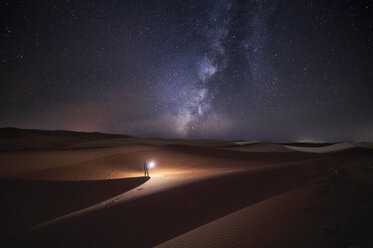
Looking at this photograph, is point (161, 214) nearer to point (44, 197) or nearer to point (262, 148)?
point (44, 197)

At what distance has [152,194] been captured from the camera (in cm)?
746

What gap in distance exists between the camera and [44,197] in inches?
348

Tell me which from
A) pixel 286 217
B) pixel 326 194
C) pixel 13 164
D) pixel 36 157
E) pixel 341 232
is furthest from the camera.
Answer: pixel 36 157

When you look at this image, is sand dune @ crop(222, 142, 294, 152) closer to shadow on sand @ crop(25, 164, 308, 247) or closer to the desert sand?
the desert sand

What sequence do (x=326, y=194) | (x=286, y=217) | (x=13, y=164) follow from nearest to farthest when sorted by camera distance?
(x=286, y=217) → (x=326, y=194) → (x=13, y=164)

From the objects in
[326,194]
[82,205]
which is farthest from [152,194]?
[326,194]

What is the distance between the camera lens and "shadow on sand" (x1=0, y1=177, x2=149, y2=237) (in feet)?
22.8

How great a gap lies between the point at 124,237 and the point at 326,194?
5.20m

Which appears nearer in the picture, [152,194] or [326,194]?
[326,194]

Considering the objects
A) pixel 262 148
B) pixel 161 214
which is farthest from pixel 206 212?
pixel 262 148

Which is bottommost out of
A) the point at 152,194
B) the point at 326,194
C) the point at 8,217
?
the point at 8,217

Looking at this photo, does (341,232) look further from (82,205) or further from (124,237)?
(82,205)

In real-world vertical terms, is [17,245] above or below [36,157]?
below

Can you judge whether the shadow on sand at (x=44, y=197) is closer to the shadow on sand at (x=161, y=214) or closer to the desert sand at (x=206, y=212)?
the desert sand at (x=206, y=212)
